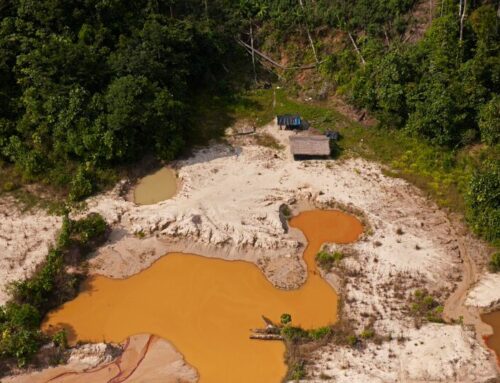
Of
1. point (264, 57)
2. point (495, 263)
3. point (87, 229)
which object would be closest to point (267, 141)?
point (264, 57)

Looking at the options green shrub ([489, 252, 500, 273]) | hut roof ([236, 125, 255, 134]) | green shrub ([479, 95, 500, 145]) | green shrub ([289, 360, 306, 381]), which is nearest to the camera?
green shrub ([289, 360, 306, 381])

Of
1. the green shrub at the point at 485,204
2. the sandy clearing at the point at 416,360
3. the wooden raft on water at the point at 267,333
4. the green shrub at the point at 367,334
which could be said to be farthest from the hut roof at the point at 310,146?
the sandy clearing at the point at 416,360

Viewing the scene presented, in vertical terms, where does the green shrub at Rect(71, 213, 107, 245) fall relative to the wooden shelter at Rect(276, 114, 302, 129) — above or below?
below

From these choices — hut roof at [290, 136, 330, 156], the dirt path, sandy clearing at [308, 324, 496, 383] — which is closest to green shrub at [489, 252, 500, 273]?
the dirt path

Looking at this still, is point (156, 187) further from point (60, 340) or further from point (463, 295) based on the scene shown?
point (463, 295)

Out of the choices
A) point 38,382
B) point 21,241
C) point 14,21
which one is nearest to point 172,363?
point 38,382

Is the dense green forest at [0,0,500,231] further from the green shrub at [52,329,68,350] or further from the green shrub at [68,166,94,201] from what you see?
the green shrub at [52,329,68,350]

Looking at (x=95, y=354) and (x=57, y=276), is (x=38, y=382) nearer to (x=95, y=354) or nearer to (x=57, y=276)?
(x=95, y=354)
